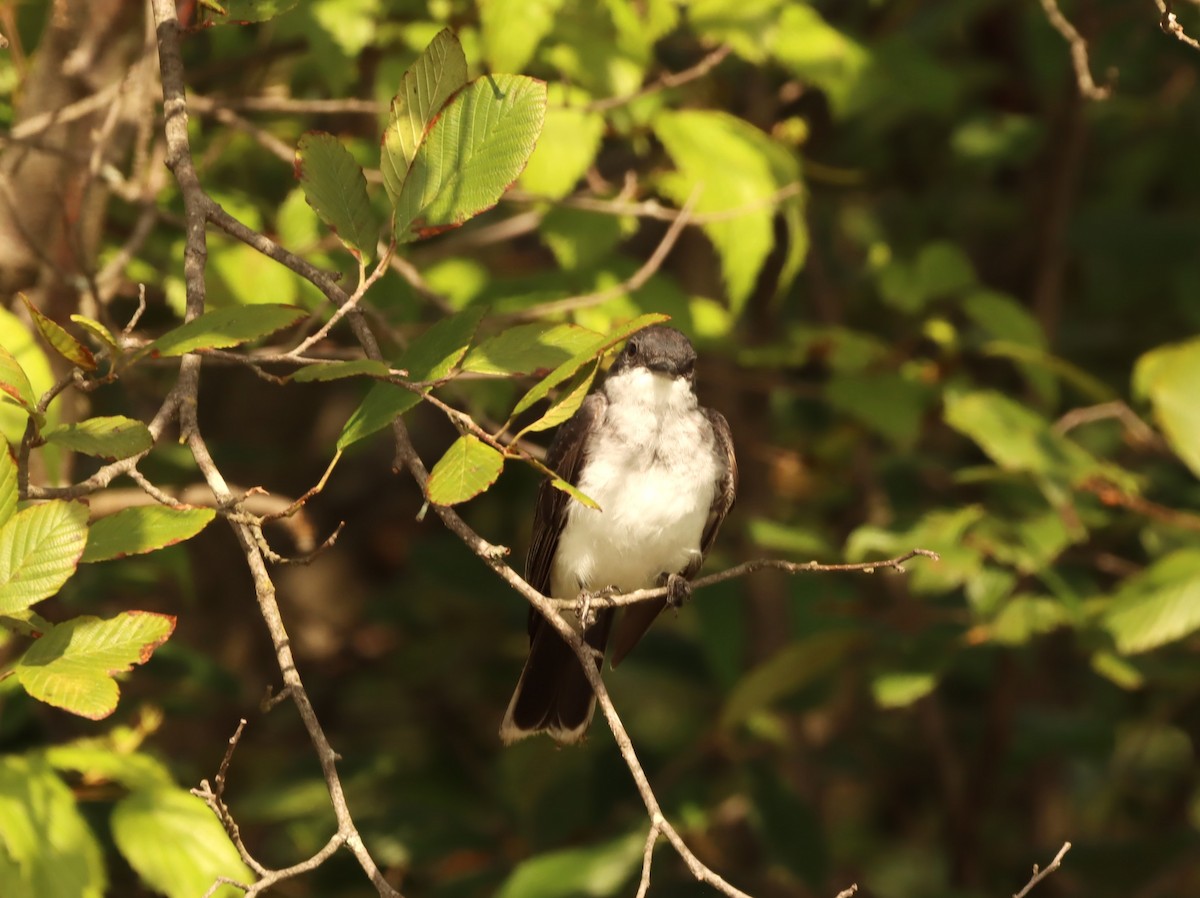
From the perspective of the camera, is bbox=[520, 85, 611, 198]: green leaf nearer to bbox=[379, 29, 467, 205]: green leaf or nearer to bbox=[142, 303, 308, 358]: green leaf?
bbox=[379, 29, 467, 205]: green leaf

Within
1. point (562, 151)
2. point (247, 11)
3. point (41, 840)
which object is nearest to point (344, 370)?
point (247, 11)

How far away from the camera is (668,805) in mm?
4945

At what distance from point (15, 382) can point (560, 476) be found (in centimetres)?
201

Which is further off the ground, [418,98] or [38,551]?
[418,98]

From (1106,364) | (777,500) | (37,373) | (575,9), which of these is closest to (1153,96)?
(1106,364)

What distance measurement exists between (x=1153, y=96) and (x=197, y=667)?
172 inches

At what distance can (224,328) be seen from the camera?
2.26m

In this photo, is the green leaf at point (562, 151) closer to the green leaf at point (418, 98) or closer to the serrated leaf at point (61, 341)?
the green leaf at point (418, 98)

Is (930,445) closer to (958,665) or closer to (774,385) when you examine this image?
(958,665)

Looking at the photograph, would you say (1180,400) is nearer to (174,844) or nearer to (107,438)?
(174,844)

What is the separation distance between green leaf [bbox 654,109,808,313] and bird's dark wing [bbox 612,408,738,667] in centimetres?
42

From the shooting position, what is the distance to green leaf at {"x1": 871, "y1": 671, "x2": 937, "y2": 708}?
14.1 feet

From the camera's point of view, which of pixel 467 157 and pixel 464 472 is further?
pixel 467 157

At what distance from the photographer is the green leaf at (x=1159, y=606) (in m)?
3.97
